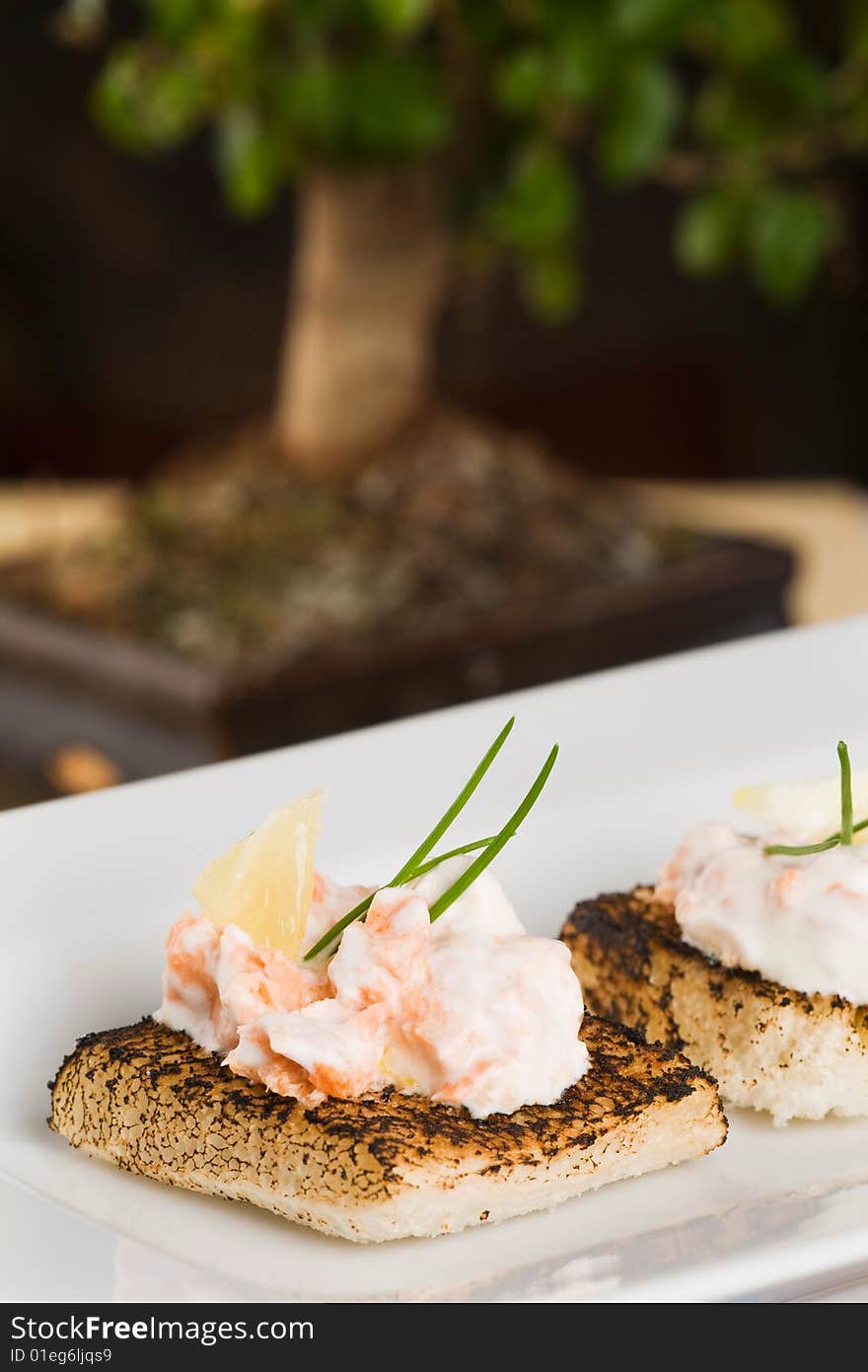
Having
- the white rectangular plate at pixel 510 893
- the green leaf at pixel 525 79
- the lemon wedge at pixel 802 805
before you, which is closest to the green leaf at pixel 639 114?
the green leaf at pixel 525 79

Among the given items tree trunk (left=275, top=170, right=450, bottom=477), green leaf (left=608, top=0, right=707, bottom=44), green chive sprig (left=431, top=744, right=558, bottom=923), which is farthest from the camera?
tree trunk (left=275, top=170, right=450, bottom=477)

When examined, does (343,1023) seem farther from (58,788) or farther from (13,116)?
(13,116)

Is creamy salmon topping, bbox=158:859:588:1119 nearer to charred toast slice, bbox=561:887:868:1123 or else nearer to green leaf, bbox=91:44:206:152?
charred toast slice, bbox=561:887:868:1123

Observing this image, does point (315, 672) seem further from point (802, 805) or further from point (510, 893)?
point (802, 805)

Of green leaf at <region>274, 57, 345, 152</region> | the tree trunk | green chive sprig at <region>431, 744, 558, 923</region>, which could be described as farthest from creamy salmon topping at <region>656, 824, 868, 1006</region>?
the tree trunk

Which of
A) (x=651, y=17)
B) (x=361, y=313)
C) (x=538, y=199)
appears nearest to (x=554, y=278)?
(x=538, y=199)


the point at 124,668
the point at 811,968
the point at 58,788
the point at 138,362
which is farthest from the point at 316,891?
the point at 138,362

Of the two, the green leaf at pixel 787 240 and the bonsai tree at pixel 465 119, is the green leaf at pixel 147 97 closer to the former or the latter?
the bonsai tree at pixel 465 119
